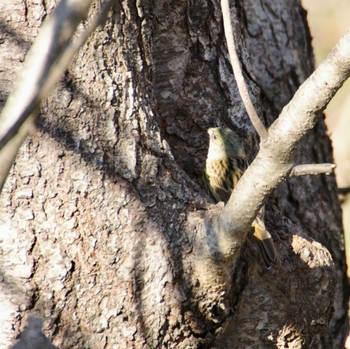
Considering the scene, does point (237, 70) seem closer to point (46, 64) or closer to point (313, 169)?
point (313, 169)

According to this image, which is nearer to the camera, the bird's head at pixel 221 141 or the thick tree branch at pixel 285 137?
the thick tree branch at pixel 285 137

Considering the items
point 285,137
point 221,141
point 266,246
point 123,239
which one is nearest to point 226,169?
point 221,141

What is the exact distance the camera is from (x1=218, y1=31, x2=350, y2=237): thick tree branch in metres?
2.09

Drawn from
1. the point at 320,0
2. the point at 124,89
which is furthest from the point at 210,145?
the point at 320,0

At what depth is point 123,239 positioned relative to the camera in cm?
254

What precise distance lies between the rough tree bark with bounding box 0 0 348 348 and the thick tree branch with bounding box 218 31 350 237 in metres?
0.24

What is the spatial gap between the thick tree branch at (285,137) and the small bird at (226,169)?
1.62 feet

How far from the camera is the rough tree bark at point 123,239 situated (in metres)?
2.44

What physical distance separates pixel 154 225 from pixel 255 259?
0.52m

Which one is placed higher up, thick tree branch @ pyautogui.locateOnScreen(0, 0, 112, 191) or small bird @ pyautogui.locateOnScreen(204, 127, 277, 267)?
thick tree branch @ pyautogui.locateOnScreen(0, 0, 112, 191)

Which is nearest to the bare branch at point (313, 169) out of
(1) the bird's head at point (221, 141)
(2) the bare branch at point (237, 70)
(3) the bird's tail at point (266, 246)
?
(2) the bare branch at point (237, 70)

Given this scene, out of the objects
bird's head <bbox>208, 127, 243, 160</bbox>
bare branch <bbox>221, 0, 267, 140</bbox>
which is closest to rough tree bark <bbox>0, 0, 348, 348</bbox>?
bird's head <bbox>208, 127, 243, 160</bbox>

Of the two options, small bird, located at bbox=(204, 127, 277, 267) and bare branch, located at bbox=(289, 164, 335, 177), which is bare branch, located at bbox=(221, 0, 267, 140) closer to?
bare branch, located at bbox=(289, 164, 335, 177)

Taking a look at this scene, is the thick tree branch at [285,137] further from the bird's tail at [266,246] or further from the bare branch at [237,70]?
the bird's tail at [266,246]
